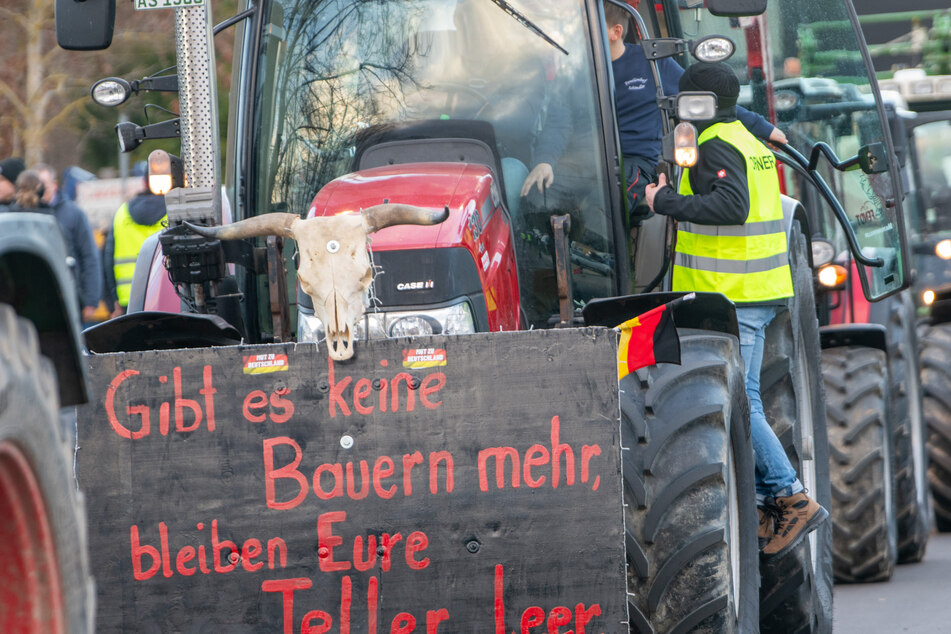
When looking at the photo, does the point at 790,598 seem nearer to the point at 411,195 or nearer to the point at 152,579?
the point at 411,195

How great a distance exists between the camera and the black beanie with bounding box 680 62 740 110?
5598mm

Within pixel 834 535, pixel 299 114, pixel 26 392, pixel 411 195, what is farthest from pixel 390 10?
pixel 834 535

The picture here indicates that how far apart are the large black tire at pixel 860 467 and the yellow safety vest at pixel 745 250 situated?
2022 millimetres

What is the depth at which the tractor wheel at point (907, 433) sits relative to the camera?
806 centimetres

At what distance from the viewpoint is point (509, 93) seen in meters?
5.20

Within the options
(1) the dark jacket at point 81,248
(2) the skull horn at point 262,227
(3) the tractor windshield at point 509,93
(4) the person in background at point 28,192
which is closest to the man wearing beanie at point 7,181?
(1) the dark jacket at point 81,248

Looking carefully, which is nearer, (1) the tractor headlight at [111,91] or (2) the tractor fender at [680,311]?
(2) the tractor fender at [680,311]

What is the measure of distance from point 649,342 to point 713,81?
5.14ft

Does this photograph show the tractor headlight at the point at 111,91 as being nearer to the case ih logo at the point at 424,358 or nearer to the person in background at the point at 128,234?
the case ih logo at the point at 424,358

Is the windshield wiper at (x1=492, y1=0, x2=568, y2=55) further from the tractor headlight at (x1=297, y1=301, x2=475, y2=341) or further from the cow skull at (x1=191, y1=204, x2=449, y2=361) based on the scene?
the cow skull at (x1=191, y1=204, x2=449, y2=361)

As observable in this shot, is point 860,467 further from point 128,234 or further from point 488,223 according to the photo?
point 128,234

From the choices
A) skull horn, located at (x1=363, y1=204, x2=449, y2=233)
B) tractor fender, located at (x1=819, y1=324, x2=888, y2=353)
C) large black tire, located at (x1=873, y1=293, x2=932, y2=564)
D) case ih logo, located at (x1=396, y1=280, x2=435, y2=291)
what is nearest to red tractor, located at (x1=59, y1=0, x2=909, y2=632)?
case ih logo, located at (x1=396, y1=280, x2=435, y2=291)

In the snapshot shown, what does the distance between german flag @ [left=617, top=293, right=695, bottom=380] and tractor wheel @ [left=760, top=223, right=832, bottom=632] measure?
50.9 inches

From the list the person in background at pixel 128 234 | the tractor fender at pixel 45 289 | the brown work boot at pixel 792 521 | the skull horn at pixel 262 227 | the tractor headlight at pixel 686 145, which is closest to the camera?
the tractor fender at pixel 45 289
